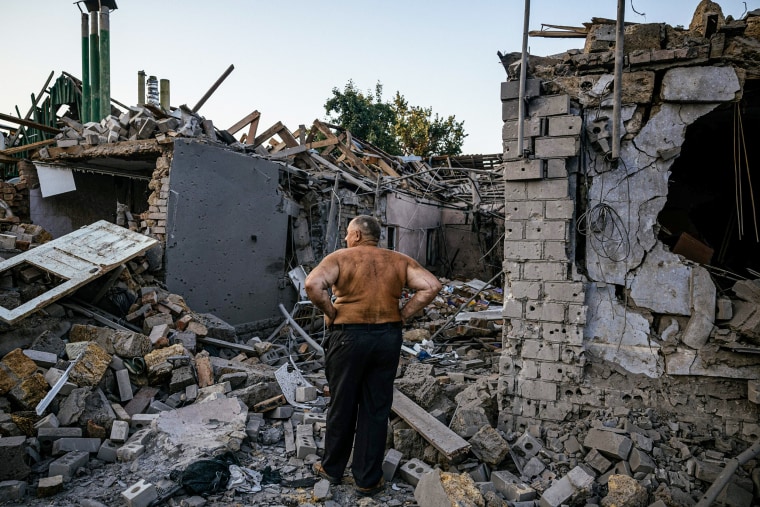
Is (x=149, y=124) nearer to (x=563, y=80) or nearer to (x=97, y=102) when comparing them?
(x=563, y=80)

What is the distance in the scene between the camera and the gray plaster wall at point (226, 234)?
693 centimetres

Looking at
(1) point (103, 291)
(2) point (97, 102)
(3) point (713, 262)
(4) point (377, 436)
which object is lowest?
(4) point (377, 436)

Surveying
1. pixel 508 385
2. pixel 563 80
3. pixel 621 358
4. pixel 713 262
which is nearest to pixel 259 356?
pixel 508 385

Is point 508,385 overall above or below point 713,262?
below

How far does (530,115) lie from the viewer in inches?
173

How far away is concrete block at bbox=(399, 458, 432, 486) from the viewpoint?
11.7 ft

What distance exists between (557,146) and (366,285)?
224cm

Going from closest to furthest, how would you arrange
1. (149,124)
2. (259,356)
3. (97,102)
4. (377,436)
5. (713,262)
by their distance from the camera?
→ (377,436) < (713,262) < (259,356) < (149,124) < (97,102)

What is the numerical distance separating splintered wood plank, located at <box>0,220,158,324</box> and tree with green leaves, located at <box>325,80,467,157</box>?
18.0 m

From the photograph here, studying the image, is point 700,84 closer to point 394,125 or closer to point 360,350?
point 360,350

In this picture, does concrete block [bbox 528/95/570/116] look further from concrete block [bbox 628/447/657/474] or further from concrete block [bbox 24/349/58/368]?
concrete block [bbox 24/349/58/368]

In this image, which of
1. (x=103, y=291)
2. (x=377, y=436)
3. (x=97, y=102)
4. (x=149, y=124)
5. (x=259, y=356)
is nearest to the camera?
(x=377, y=436)

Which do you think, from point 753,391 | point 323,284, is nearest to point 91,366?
point 323,284

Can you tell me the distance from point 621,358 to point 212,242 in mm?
5840
